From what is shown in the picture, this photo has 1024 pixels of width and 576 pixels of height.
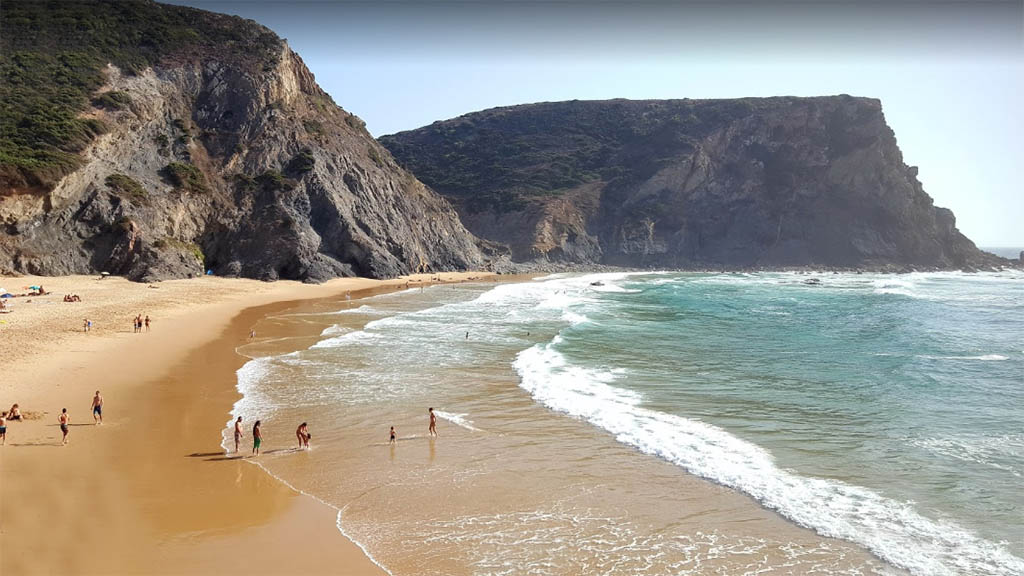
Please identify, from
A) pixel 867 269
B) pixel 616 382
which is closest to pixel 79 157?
pixel 616 382

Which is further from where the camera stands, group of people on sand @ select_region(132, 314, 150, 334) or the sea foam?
group of people on sand @ select_region(132, 314, 150, 334)

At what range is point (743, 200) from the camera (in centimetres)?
11519

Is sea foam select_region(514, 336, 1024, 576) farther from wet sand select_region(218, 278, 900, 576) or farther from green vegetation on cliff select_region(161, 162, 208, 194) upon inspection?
green vegetation on cliff select_region(161, 162, 208, 194)

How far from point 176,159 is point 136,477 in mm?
50395

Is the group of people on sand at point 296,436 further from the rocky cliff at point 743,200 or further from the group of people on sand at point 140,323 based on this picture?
the rocky cliff at point 743,200

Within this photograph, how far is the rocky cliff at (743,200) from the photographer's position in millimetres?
109125

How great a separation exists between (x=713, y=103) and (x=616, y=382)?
124 m

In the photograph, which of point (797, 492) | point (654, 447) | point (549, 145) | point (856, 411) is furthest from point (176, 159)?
point (549, 145)

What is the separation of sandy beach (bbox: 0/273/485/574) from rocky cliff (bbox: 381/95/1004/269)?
81.1 m

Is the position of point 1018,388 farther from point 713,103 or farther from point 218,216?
point 713,103

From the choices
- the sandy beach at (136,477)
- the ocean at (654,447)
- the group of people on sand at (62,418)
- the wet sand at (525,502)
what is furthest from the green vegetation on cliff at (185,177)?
the wet sand at (525,502)

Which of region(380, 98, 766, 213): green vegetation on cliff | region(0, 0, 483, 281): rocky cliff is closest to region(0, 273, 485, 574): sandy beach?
region(0, 0, 483, 281): rocky cliff

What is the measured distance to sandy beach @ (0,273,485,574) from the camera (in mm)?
9430

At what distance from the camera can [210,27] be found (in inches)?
2709
